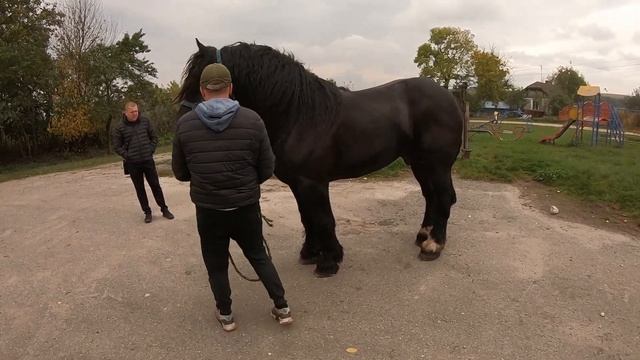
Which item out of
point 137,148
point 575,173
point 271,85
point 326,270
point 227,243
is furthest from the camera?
point 575,173

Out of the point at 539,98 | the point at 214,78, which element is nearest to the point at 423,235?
the point at 214,78

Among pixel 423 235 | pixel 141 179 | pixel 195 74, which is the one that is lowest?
pixel 423 235

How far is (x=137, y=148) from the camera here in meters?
5.89

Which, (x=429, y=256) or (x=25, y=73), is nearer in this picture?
(x=429, y=256)

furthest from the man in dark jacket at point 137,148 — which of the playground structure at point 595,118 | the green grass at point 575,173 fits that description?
the playground structure at point 595,118

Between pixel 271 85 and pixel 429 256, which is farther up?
pixel 271 85

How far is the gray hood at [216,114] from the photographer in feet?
8.66

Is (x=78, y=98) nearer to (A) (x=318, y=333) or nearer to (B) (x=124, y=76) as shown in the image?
(B) (x=124, y=76)

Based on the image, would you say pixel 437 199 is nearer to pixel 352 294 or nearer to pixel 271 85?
pixel 352 294

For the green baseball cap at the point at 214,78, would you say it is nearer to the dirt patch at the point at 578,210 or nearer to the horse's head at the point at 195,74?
the horse's head at the point at 195,74

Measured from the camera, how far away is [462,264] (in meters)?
4.13

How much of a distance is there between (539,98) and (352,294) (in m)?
78.9

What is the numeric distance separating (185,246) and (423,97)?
3.00 meters

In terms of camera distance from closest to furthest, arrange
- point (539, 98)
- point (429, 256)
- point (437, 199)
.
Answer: point (429, 256), point (437, 199), point (539, 98)
